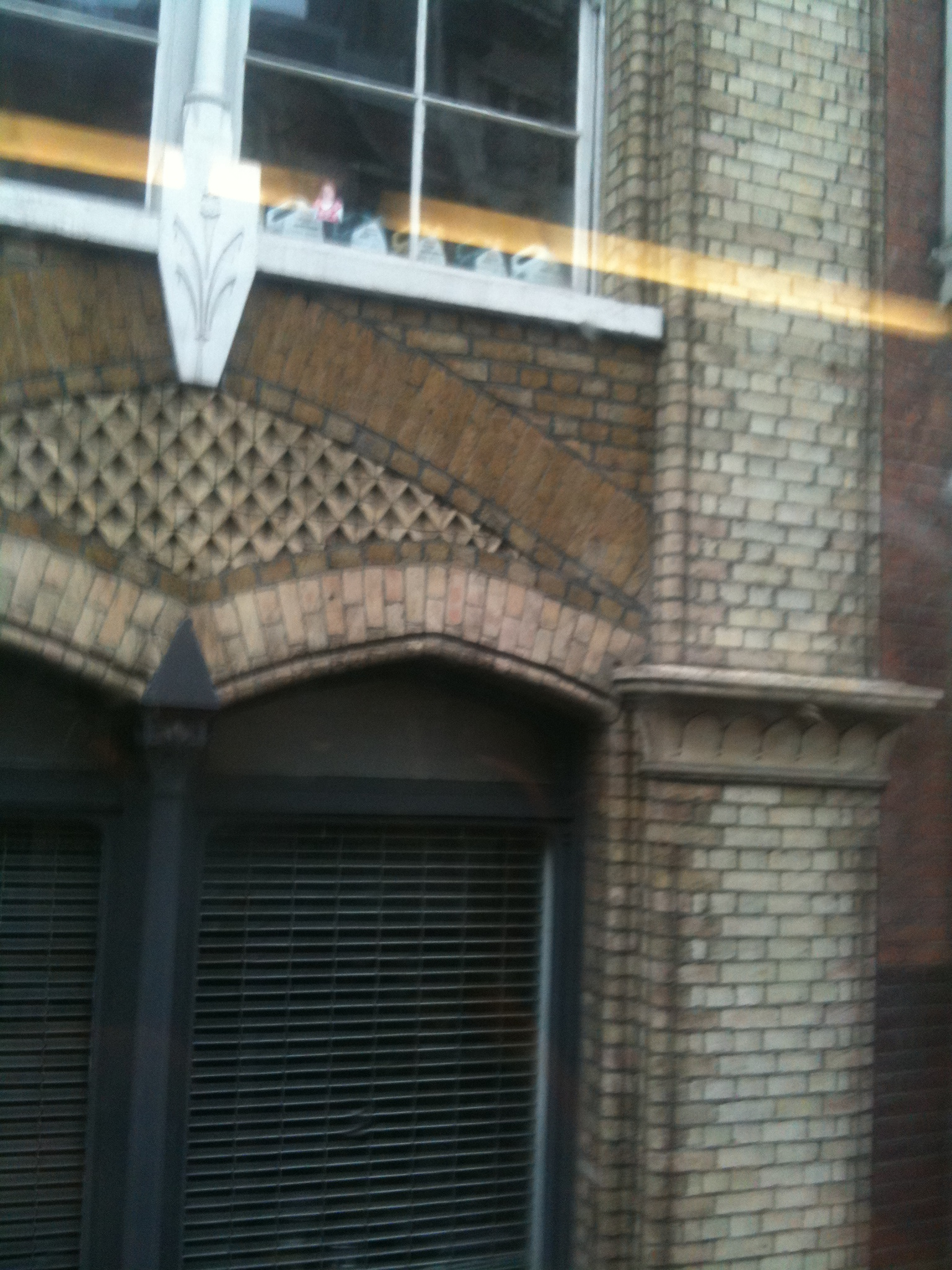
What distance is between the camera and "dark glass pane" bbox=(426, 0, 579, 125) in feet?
15.6

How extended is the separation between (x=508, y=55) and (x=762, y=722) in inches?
114

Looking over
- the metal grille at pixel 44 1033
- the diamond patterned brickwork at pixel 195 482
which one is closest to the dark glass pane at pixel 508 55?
the diamond patterned brickwork at pixel 195 482

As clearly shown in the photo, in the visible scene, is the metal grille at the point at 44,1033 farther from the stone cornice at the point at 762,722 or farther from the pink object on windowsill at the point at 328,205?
the pink object on windowsill at the point at 328,205

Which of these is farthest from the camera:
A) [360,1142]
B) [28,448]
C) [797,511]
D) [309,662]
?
[797,511]

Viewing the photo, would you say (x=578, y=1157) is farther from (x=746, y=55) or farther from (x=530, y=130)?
(x=746, y=55)

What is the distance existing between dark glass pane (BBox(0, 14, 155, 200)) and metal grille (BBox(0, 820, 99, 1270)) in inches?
89.2

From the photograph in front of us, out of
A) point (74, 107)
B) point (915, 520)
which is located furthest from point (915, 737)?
point (74, 107)

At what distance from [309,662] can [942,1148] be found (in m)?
3.40

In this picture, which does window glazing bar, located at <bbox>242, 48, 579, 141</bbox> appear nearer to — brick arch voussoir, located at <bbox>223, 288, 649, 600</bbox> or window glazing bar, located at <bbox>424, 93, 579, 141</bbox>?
window glazing bar, located at <bbox>424, 93, 579, 141</bbox>

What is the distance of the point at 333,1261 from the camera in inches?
173

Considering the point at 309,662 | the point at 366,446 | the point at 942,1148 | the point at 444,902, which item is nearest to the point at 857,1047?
the point at 942,1148

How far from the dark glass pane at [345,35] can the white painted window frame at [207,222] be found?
121mm

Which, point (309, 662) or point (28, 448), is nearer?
point (28, 448)

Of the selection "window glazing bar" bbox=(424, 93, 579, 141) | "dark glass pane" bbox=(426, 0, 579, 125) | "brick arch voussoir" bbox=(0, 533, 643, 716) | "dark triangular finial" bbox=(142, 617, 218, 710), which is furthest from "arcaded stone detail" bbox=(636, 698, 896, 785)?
"dark glass pane" bbox=(426, 0, 579, 125)
